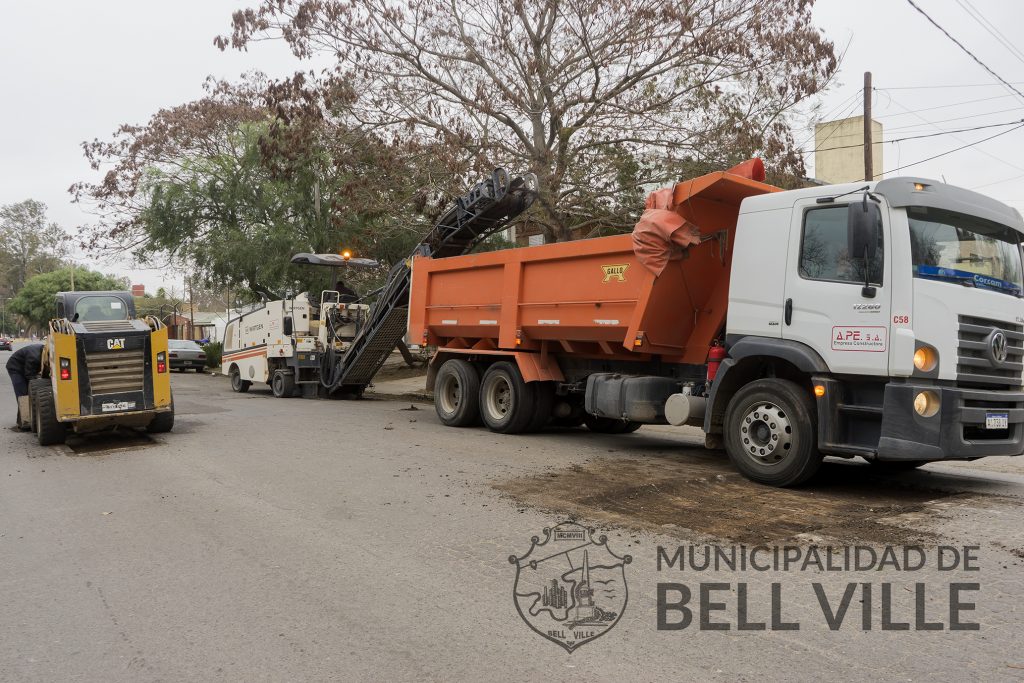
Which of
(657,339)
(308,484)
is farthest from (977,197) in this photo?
(308,484)

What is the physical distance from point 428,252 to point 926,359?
30.1 feet

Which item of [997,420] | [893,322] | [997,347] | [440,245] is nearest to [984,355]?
[997,347]

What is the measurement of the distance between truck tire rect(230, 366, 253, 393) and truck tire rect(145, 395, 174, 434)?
9.89 m

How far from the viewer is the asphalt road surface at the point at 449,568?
3.68 m

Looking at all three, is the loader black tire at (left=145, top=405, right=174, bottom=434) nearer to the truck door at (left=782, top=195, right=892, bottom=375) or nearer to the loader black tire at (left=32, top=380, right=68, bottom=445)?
the loader black tire at (left=32, top=380, right=68, bottom=445)

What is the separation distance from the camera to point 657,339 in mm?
9109

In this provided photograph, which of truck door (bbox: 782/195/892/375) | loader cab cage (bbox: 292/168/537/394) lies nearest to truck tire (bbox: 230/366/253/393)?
loader cab cage (bbox: 292/168/537/394)

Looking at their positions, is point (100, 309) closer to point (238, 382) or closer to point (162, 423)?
point (162, 423)

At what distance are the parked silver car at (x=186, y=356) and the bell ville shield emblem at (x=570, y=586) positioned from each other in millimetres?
28830

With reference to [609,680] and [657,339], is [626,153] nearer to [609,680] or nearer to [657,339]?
[657,339]

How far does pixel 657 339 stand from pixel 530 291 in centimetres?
225

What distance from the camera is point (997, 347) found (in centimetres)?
678

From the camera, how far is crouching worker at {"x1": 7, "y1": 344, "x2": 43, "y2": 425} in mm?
11922

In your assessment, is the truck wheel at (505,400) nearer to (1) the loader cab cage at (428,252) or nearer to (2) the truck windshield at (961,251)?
(1) the loader cab cage at (428,252)
